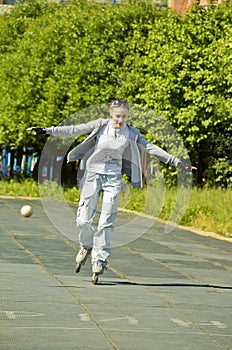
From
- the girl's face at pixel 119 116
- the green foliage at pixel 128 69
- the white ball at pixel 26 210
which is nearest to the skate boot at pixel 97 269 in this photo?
the girl's face at pixel 119 116

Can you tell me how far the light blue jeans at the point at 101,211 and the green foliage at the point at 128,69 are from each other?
18904 mm

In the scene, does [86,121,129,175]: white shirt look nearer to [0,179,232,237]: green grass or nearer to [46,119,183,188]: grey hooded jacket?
[46,119,183,188]: grey hooded jacket

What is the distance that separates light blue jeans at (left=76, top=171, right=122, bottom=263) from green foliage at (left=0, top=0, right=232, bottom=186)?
18.9m

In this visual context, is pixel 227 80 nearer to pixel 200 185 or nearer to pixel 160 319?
pixel 200 185

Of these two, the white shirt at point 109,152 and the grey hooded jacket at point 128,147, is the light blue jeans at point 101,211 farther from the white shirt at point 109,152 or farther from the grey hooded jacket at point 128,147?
the grey hooded jacket at point 128,147

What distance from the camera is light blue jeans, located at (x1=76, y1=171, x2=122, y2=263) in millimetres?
12102

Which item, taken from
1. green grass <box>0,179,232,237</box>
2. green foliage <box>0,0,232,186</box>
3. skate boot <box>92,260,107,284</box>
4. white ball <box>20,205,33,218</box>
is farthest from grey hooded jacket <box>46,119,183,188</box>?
green foliage <box>0,0,232,186</box>

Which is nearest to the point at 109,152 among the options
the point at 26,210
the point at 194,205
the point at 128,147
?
the point at 128,147

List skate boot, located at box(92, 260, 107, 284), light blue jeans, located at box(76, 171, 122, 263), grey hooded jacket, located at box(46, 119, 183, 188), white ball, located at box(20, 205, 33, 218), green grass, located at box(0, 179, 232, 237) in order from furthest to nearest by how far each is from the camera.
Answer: green grass, located at box(0, 179, 232, 237) → white ball, located at box(20, 205, 33, 218) → grey hooded jacket, located at box(46, 119, 183, 188) → light blue jeans, located at box(76, 171, 122, 263) → skate boot, located at box(92, 260, 107, 284)

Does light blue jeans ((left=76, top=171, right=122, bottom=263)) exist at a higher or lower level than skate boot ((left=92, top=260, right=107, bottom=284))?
higher

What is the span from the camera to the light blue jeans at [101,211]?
39.7 ft

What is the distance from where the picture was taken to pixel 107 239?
12.1m

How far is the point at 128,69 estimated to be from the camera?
4216cm

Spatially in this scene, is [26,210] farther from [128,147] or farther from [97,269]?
[97,269]
